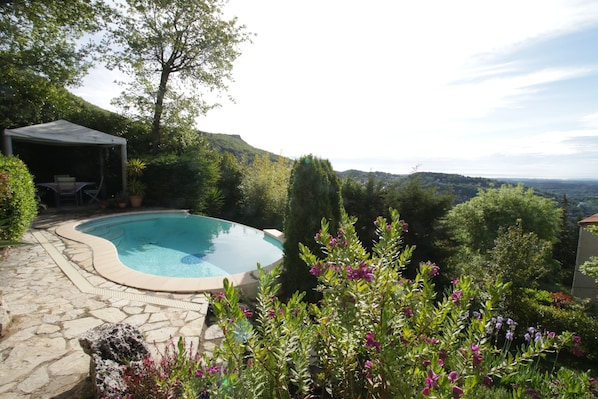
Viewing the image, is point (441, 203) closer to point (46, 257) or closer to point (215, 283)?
point (215, 283)

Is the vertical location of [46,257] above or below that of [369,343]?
below

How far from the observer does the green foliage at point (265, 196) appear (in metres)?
10.7

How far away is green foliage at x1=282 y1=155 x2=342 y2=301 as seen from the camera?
4096 millimetres

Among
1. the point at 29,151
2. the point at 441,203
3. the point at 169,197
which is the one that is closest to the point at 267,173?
the point at 169,197

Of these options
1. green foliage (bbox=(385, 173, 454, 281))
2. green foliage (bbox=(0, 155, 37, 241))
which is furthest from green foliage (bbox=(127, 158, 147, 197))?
green foliage (bbox=(385, 173, 454, 281))

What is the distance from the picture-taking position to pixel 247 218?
11227 mm

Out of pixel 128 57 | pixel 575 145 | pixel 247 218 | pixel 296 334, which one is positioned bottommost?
pixel 247 218

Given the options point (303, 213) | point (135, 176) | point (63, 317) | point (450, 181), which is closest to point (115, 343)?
point (63, 317)

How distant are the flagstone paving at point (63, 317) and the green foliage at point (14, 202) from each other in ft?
1.46

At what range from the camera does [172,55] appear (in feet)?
41.9

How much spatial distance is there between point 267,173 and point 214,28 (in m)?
7.14

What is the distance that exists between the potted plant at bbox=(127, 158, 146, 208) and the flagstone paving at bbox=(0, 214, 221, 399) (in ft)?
16.9

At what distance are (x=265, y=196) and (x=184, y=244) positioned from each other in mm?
3847

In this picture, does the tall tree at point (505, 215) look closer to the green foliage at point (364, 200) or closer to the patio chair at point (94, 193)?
the green foliage at point (364, 200)
